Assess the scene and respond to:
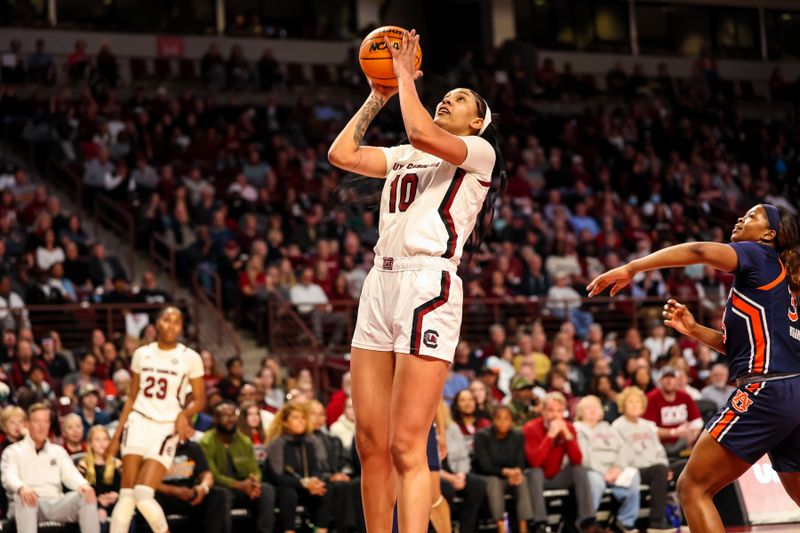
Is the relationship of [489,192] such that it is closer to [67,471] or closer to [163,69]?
[67,471]

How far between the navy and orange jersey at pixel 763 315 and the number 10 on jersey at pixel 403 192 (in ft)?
5.41

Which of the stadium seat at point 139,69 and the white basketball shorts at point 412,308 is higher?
the stadium seat at point 139,69

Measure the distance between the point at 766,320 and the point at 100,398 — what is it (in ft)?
25.6

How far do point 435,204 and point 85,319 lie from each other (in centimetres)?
973

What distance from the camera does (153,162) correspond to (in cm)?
1816

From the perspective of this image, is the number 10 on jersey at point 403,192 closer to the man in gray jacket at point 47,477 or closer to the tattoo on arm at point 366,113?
the tattoo on arm at point 366,113

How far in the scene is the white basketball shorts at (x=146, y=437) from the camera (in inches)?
343

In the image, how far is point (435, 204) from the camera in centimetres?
506

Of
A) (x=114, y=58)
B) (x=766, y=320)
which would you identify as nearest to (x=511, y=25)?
(x=114, y=58)

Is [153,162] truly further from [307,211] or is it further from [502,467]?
[502,467]

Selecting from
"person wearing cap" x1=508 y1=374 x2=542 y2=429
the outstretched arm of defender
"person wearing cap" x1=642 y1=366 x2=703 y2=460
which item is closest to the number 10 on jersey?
the outstretched arm of defender

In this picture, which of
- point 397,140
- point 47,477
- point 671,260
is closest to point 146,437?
point 47,477

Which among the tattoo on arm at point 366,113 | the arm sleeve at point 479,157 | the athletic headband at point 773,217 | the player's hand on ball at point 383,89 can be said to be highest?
the player's hand on ball at point 383,89

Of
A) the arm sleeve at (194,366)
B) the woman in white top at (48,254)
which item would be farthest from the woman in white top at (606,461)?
the woman in white top at (48,254)
